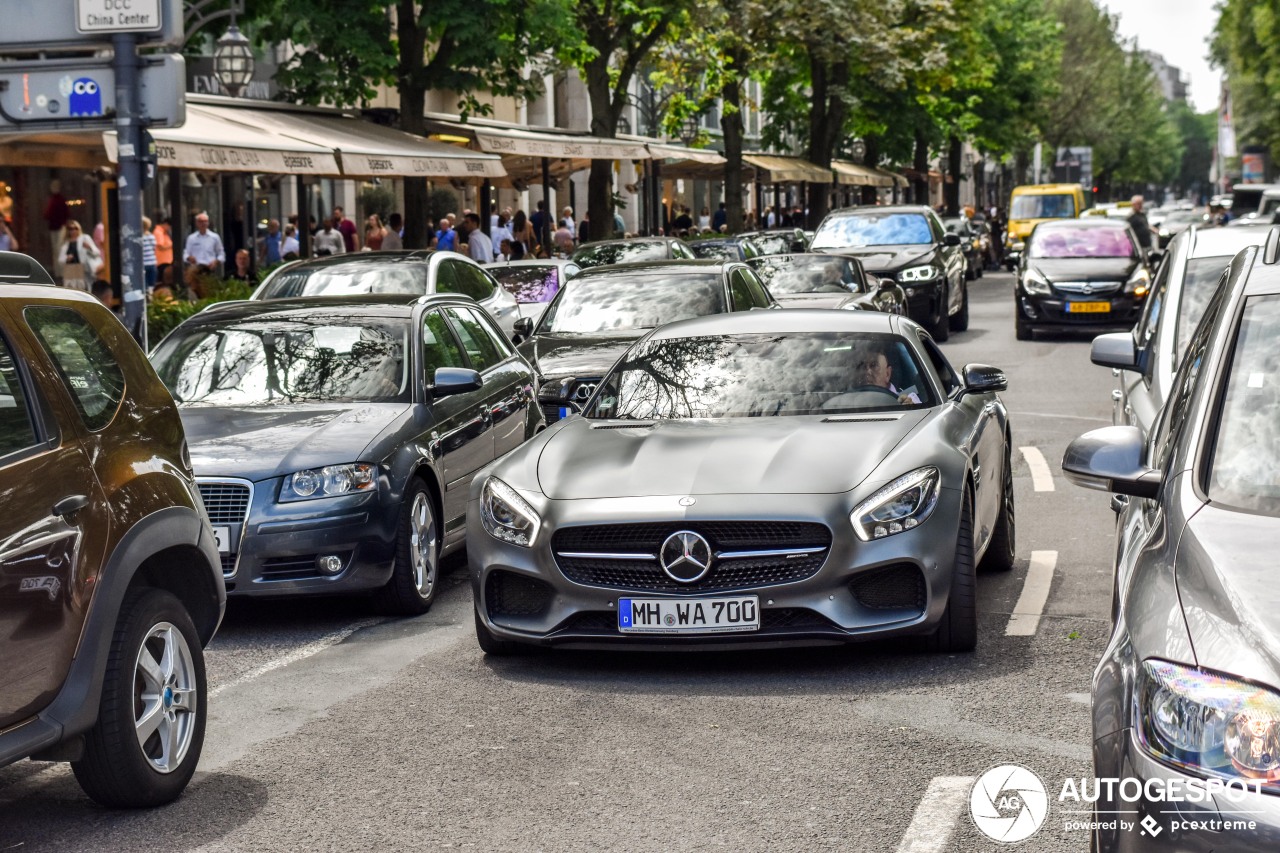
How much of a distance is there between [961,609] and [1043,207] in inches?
1772

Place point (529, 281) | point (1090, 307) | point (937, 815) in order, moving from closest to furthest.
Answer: point (937, 815)
point (529, 281)
point (1090, 307)

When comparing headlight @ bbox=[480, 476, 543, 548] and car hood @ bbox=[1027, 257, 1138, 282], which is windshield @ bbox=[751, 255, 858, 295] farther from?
headlight @ bbox=[480, 476, 543, 548]

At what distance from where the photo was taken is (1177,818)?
10.9 feet

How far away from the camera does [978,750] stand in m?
5.92

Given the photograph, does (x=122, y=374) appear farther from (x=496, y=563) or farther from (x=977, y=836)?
(x=977, y=836)

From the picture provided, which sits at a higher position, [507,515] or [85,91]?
[85,91]

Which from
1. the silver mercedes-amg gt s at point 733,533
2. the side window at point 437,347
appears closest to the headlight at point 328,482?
the silver mercedes-amg gt s at point 733,533

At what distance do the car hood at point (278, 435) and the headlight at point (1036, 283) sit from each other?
17.4 meters

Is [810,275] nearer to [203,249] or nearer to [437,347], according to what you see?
[203,249]

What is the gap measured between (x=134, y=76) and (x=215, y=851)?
9241mm

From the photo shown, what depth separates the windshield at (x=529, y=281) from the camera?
21047mm

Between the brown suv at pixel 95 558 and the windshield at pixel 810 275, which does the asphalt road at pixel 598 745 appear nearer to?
the brown suv at pixel 95 558

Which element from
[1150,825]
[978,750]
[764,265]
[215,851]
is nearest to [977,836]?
[978,750]

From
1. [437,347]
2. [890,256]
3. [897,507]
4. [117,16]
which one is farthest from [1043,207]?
[897,507]
